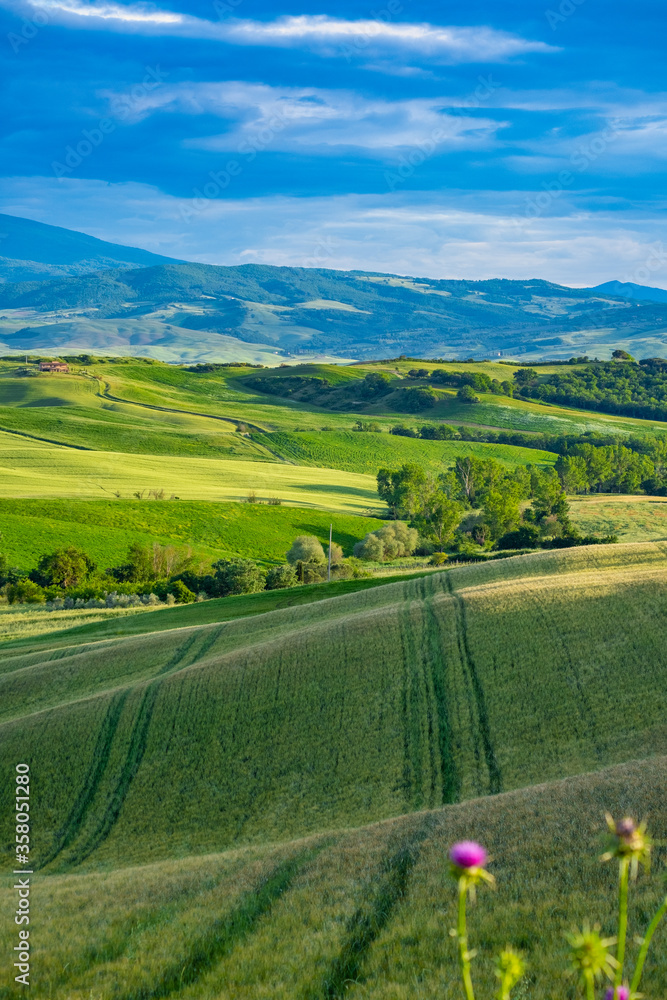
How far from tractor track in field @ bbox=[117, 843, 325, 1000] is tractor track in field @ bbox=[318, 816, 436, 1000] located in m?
1.89

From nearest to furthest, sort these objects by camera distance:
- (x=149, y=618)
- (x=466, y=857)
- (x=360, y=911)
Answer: (x=466, y=857), (x=360, y=911), (x=149, y=618)

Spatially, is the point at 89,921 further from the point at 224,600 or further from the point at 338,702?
the point at 224,600

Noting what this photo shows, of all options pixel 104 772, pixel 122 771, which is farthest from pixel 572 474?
pixel 104 772

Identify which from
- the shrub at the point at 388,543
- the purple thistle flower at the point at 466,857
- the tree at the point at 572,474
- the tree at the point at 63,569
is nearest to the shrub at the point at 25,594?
the tree at the point at 63,569

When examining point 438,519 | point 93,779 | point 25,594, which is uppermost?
point 438,519

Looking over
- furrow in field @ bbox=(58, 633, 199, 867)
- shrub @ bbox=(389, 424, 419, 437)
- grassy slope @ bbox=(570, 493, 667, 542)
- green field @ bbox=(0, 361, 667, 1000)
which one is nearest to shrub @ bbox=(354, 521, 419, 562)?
grassy slope @ bbox=(570, 493, 667, 542)

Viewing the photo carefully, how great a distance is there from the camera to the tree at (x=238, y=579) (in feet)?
242

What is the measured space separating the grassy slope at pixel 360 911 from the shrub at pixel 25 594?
6001 centimetres

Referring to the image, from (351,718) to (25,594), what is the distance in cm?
5604

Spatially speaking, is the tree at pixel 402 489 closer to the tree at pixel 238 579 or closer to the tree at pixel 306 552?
the tree at pixel 306 552

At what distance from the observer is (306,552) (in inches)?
3290

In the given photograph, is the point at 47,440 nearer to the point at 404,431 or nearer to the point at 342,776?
the point at 404,431

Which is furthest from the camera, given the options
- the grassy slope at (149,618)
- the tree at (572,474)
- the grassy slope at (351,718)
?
the tree at (572,474)

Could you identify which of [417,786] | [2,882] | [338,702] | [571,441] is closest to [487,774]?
[417,786]
